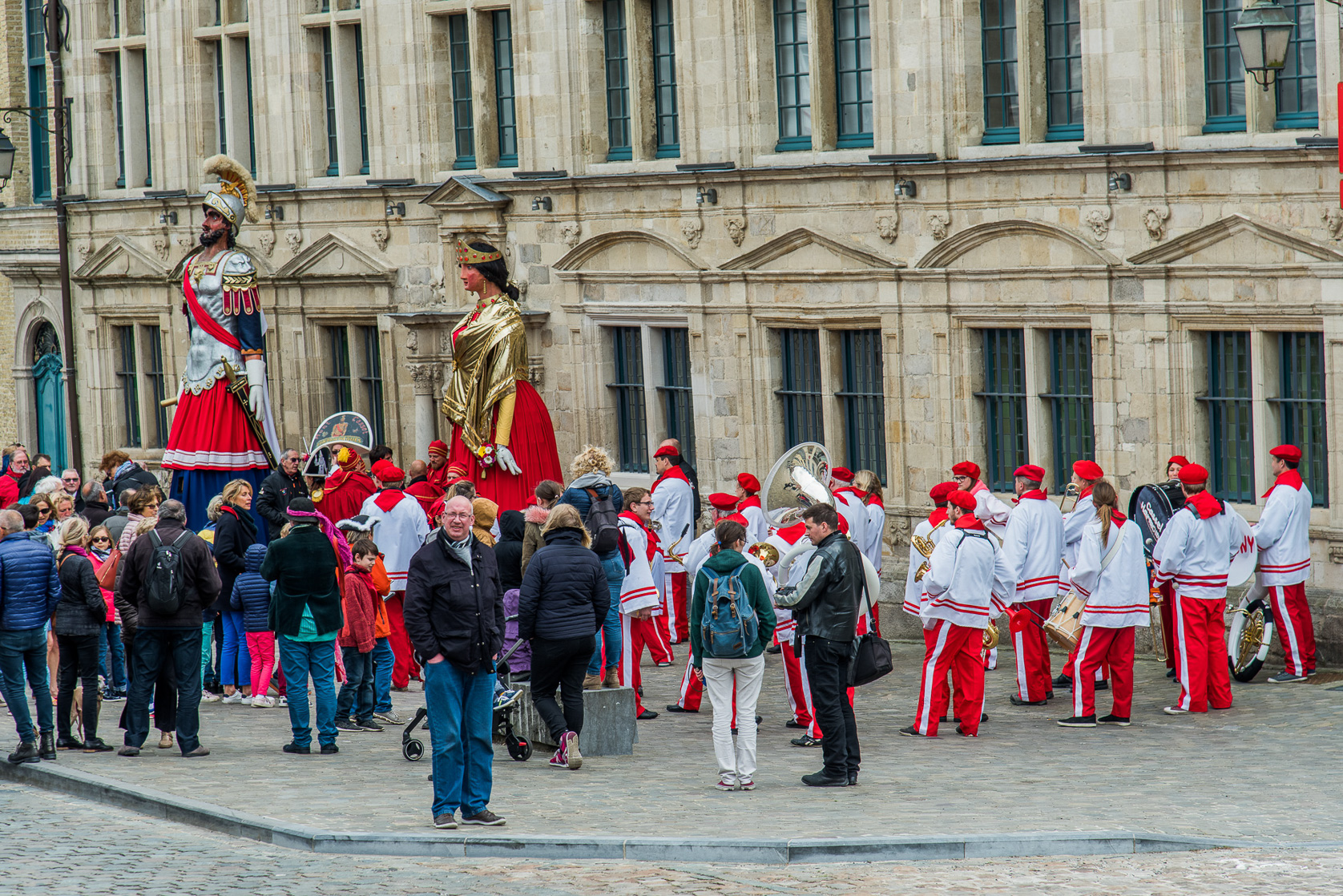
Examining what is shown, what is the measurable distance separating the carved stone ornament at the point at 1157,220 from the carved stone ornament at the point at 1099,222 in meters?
0.47

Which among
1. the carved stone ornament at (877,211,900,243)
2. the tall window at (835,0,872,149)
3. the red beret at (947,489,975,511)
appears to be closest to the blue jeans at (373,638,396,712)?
the red beret at (947,489,975,511)

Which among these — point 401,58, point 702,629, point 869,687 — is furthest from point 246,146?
point 702,629

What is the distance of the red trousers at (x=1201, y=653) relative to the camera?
638 inches

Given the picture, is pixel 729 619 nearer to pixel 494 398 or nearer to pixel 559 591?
pixel 559 591

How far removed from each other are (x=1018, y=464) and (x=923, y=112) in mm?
3656

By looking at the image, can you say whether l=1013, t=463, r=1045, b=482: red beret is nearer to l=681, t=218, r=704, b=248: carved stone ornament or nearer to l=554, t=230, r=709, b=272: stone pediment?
l=554, t=230, r=709, b=272: stone pediment

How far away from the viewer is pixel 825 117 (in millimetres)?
22375

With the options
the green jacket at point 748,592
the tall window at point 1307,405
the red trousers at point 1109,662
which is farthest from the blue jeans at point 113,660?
the tall window at point 1307,405

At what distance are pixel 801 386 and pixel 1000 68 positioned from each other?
417 centimetres

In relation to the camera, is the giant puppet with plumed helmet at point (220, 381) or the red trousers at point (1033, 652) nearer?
the red trousers at point (1033, 652)

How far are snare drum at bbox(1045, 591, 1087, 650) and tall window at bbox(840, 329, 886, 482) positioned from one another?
19.0 ft

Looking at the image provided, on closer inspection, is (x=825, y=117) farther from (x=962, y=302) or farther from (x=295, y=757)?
(x=295, y=757)

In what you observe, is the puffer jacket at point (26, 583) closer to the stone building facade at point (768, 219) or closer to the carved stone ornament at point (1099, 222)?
the stone building facade at point (768, 219)

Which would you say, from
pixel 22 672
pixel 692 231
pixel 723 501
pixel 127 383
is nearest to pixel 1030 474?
pixel 723 501
